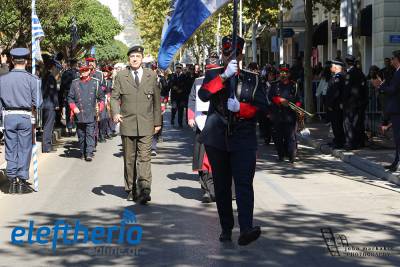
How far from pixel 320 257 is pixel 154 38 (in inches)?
2701

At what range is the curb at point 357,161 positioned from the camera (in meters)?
12.6

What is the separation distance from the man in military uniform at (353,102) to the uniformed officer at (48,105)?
592 centimetres

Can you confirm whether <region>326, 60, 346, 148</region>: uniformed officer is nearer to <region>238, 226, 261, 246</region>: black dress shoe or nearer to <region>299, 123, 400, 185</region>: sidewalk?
<region>299, 123, 400, 185</region>: sidewalk

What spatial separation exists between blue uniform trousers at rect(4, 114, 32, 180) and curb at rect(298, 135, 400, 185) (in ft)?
17.4

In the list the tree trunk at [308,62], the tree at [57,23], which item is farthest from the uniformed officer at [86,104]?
the tree at [57,23]

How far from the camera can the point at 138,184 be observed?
34.2 ft

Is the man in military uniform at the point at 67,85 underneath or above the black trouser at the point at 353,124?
above

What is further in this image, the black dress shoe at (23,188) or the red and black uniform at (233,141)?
the black dress shoe at (23,188)

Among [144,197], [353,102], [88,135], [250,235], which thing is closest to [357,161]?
[353,102]

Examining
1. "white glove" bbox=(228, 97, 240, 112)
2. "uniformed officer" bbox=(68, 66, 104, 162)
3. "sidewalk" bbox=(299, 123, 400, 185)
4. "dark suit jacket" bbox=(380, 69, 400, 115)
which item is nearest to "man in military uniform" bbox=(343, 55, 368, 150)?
"sidewalk" bbox=(299, 123, 400, 185)

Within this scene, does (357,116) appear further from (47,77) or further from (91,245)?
(91,245)

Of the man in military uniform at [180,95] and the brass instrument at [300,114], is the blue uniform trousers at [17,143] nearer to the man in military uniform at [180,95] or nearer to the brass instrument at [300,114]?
the brass instrument at [300,114]

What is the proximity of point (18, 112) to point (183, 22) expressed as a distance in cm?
301

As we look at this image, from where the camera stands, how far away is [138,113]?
10328 millimetres
